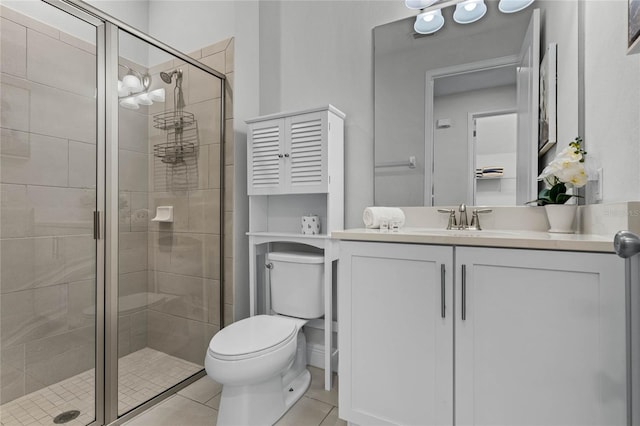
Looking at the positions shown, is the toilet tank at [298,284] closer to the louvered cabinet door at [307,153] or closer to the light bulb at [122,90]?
the louvered cabinet door at [307,153]

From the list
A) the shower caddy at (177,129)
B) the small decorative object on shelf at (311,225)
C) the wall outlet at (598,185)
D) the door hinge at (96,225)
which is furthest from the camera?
the small decorative object on shelf at (311,225)

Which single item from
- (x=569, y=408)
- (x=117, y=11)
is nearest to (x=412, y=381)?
(x=569, y=408)

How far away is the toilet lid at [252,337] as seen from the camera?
4.53ft

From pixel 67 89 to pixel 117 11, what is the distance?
1.42 metres

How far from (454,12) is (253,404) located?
2.22 metres

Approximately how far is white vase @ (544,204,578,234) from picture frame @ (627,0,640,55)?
2.02 ft

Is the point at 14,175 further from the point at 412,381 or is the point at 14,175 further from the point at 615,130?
the point at 615,130

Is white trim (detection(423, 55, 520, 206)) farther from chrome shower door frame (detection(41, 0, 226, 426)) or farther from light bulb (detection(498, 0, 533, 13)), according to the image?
chrome shower door frame (detection(41, 0, 226, 426))

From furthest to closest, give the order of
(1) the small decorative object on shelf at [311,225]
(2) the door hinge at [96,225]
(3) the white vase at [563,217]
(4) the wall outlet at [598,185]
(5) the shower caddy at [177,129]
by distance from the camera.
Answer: (1) the small decorative object on shelf at [311,225], (5) the shower caddy at [177,129], (2) the door hinge at [96,225], (3) the white vase at [563,217], (4) the wall outlet at [598,185]

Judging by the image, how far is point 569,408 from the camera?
0.97m

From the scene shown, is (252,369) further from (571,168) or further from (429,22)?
(429,22)

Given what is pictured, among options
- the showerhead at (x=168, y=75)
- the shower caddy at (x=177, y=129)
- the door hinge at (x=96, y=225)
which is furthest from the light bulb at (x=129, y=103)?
the door hinge at (x=96, y=225)

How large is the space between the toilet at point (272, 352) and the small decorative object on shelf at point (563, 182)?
1127mm

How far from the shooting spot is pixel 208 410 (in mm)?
1627
